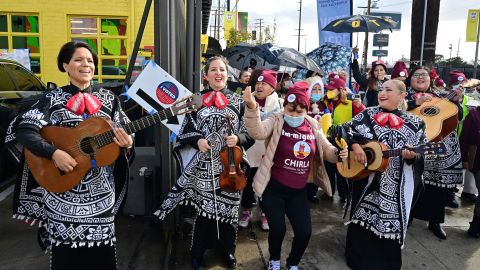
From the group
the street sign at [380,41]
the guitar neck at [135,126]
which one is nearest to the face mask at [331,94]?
the guitar neck at [135,126]

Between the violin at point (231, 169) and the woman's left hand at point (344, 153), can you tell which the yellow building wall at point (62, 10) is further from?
the woman's left hand at point (344, 153)

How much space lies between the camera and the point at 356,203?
354 centimetres

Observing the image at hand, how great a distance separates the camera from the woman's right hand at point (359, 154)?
3.13m

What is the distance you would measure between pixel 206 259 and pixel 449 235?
2.85m

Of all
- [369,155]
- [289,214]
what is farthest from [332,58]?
[289,214]

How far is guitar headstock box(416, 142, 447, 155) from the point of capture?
2996 mm

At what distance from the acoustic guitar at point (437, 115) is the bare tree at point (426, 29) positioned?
587 cm

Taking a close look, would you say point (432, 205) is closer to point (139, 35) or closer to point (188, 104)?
point (188, 104)

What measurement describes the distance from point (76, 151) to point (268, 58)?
4.01 metres

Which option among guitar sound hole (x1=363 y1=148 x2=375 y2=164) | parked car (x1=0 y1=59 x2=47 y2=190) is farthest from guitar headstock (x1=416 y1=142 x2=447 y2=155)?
parked car (x1=0 y1=59 x2=47 y2=190)

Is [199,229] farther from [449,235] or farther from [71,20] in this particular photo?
[71,20]

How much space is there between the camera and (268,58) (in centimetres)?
594

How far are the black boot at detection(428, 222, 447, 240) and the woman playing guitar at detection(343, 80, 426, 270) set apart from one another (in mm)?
1231

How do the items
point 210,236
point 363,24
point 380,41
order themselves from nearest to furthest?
point 210,236, point 363,24, point 380,41
